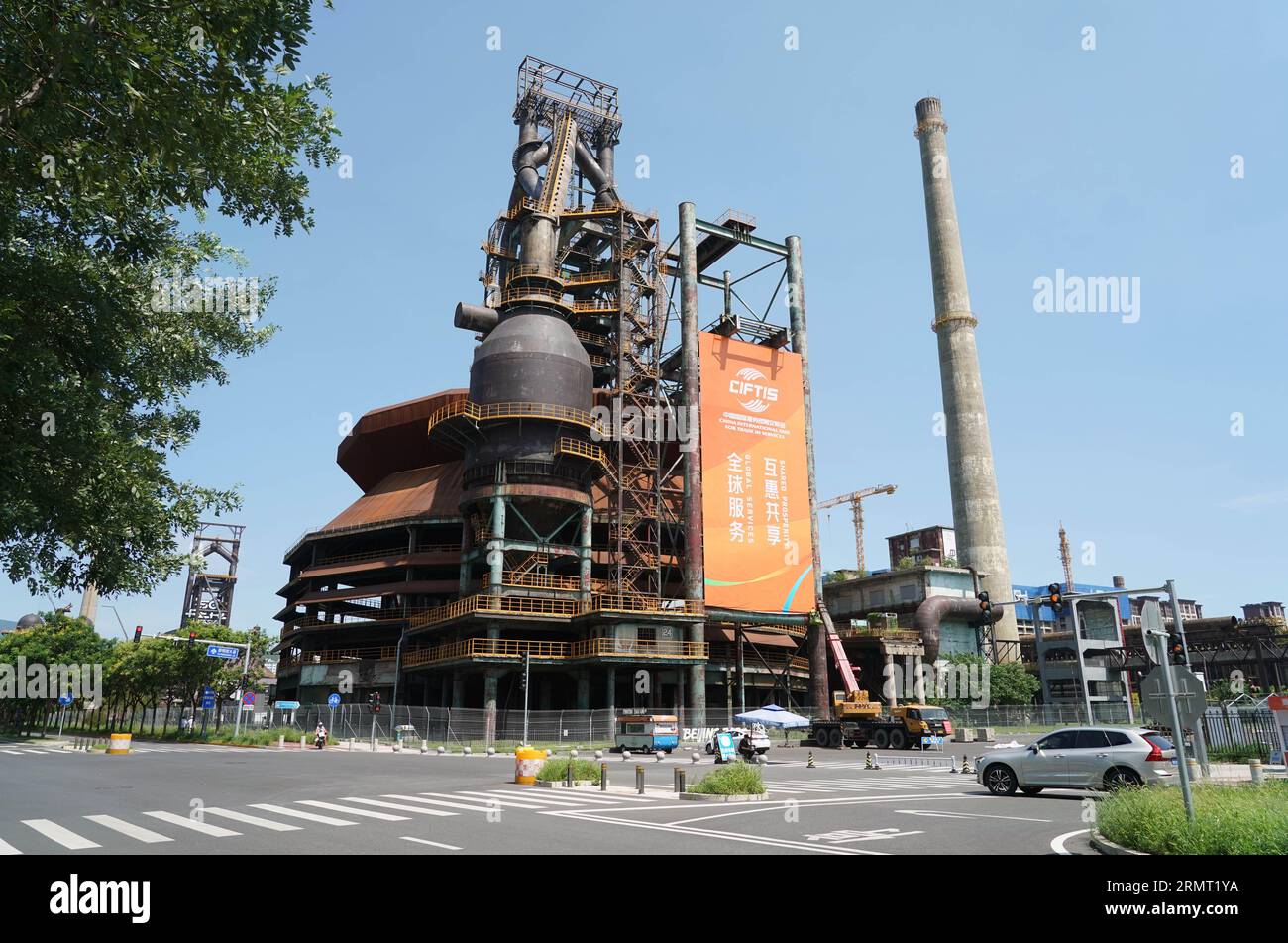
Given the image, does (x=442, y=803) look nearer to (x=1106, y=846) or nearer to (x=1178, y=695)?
(x=1106, y=846)

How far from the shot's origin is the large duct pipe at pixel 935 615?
70438 millimetres

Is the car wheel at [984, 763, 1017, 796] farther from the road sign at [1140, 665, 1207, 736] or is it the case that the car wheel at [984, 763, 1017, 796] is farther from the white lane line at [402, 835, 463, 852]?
the white lane line at [402, 835, 463, 852]

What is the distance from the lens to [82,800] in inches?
691

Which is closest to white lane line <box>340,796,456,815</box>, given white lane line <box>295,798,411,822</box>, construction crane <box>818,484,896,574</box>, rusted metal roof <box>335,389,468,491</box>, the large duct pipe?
white lane line <box>295,798,411,822</box>

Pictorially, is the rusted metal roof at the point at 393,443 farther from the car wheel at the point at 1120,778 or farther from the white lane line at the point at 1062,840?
the white lane line at the point at 1062,840

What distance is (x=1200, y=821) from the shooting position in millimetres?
10352

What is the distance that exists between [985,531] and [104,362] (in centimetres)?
8031

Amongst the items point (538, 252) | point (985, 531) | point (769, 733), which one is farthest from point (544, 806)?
point (985, 531)

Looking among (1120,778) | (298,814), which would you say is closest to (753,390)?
(1120,778)

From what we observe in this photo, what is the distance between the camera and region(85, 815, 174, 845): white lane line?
12016 millimetres
